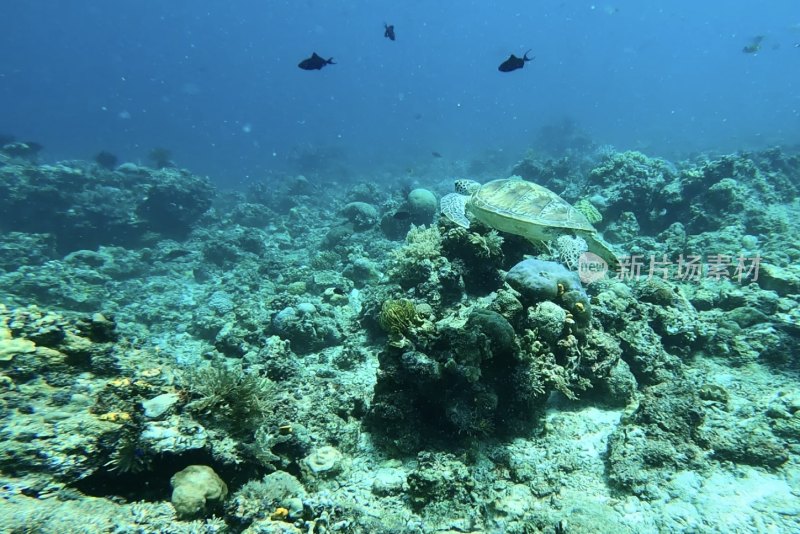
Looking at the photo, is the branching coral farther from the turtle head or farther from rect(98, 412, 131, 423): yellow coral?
the turtle head

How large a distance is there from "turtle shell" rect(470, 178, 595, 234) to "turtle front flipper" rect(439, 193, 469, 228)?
1.04 feet

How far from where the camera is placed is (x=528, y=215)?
6113mm

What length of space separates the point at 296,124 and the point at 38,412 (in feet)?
392

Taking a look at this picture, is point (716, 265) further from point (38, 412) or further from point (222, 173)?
point (222, 173)

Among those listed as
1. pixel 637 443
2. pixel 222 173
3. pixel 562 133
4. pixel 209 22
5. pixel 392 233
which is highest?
pixel 209 22

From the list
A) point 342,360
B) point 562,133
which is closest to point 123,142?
point 562,133

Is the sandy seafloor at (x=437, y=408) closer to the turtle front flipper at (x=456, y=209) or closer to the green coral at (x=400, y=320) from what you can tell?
the green coral at (x=400, y=320)

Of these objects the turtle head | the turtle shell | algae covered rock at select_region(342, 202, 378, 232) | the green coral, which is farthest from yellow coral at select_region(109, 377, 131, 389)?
algae covered rock at select_region(342, 202, 378, 232)

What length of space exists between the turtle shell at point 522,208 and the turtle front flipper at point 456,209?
1.04 feet

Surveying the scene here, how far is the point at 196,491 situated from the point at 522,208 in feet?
19.1

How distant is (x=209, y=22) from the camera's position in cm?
14788

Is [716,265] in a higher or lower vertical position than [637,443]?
higher

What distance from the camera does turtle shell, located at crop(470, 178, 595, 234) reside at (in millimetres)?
6047

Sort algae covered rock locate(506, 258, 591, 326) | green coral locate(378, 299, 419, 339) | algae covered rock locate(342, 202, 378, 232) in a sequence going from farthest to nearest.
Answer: algae covered rock locate(342, 202, 378, 232), algae covered rock locate(506, 258, 591, 326), green coral locate(378, 299, 419, 339)
